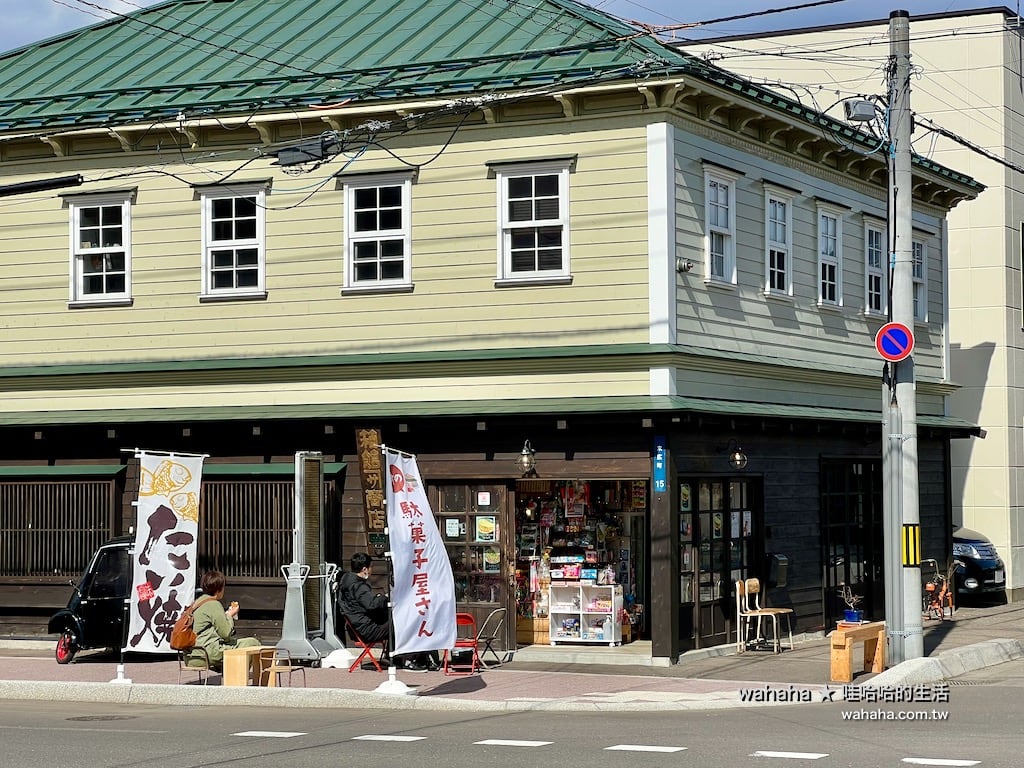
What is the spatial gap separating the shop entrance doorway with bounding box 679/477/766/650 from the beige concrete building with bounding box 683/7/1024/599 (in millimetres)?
11593

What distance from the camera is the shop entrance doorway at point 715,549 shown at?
2166 centimetres

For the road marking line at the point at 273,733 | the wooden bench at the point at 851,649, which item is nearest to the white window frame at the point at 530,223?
the wooden bench at the point at 851,649

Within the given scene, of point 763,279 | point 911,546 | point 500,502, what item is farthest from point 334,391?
point 911,546

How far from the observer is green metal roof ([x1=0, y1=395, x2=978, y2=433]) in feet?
68.1

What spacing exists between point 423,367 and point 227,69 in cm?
628

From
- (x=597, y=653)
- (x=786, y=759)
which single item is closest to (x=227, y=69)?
(x=597, y=653)

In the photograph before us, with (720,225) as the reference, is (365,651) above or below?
below

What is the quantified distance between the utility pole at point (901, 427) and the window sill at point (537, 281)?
4412 mm

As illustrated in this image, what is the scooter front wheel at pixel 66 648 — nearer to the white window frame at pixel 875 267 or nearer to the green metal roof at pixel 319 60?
the green metal roof at pixel 319 60

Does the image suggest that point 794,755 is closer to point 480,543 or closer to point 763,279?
point 480,543

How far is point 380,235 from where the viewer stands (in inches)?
888

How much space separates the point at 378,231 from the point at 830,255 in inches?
311

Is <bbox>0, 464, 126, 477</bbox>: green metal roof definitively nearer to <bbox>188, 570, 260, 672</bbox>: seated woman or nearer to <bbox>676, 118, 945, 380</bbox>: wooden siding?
<bbox>188, 570, 260, 672</bbox>: seated woman

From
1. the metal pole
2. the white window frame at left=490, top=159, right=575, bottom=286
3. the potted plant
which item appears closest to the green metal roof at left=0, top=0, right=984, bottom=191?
the white window frame at left=490, top=159, right=575, bottom=286
